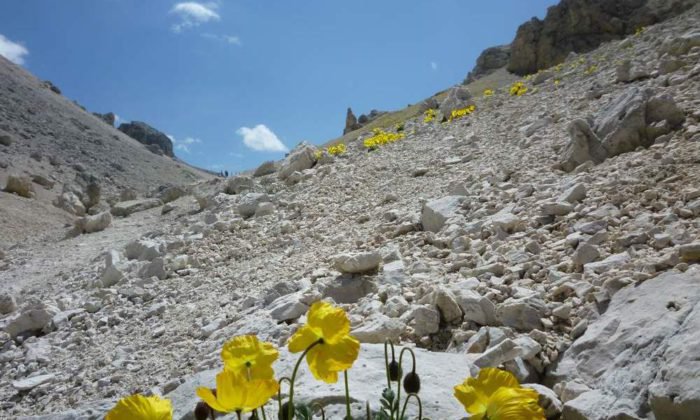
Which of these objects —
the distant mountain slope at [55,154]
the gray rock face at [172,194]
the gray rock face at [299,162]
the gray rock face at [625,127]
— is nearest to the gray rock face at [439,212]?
the gray rock face at [625,127]

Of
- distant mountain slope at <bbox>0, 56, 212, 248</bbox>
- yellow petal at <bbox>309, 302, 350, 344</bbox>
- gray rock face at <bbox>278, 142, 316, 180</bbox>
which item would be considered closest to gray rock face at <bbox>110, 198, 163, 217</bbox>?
distant mountain slope at <bbox>0, 56, 212, 248</bbox>

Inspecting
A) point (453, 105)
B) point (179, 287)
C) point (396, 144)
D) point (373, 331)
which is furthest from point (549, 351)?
point (453, 105)

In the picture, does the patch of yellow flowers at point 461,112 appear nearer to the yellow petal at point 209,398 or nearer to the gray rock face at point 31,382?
the gray rock face at point 31,382

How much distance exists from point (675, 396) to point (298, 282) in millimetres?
3860

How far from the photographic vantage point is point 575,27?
50625mm

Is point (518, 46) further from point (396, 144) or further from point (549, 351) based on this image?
point (549, 351)

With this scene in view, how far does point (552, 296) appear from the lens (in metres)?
3.30

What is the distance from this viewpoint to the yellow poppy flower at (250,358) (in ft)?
4.64

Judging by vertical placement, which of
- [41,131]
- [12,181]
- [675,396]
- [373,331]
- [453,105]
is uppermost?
[41,131]

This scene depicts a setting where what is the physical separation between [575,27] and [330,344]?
191 feet

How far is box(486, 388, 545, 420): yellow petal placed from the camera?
1.31 m

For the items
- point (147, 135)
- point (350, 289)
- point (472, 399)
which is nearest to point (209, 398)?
point (472, 399)

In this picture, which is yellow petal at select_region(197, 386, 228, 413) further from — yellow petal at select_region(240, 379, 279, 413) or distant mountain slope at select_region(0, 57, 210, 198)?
distant mountain slope at select_region(0, 57, 210, 198)

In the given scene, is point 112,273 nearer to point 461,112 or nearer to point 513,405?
point 513,405
